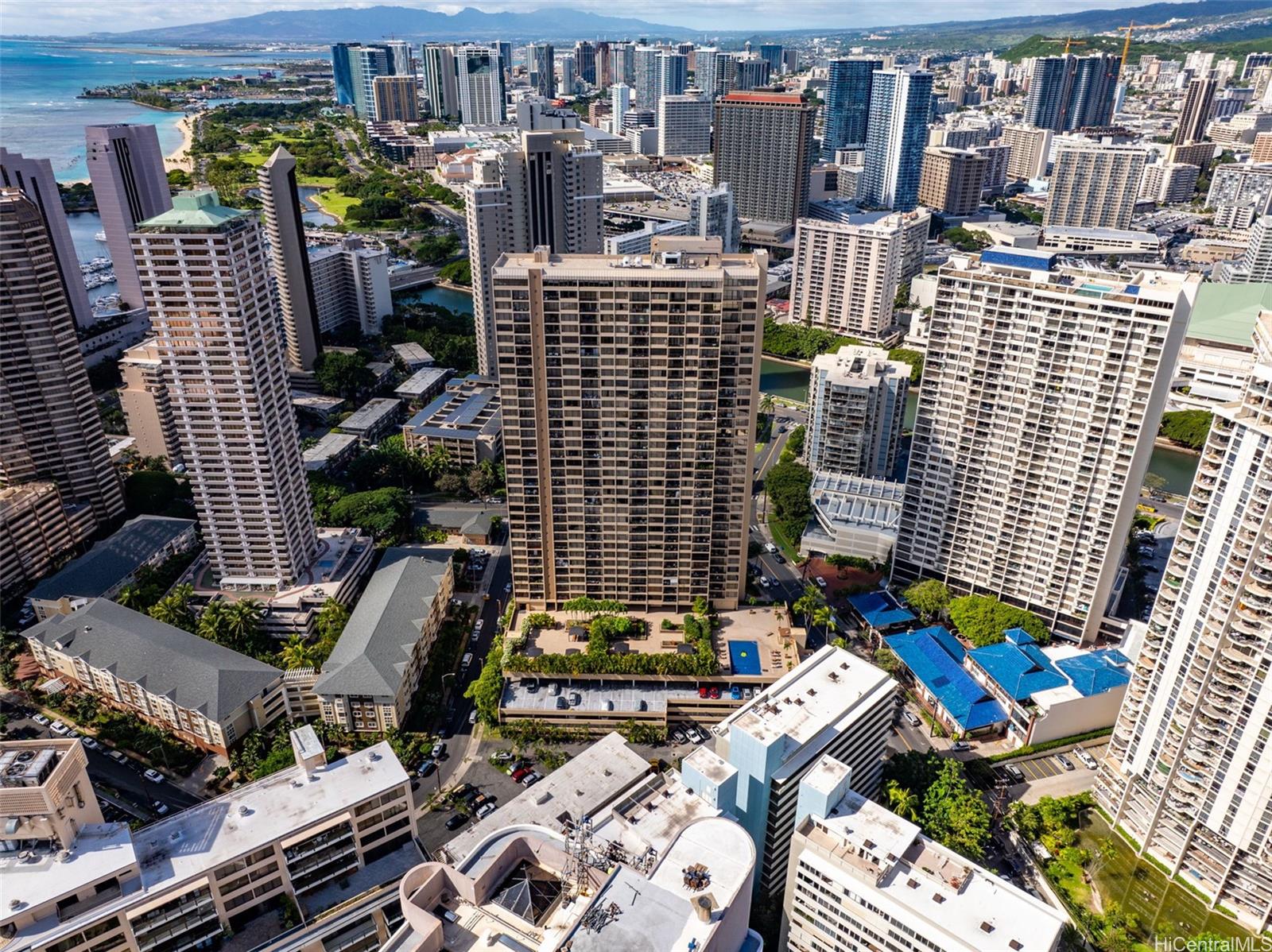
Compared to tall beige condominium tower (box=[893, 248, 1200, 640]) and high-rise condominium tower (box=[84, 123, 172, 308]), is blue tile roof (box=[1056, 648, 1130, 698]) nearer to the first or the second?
tall beige condominium tower (box=[893, 248, 1200, 640])

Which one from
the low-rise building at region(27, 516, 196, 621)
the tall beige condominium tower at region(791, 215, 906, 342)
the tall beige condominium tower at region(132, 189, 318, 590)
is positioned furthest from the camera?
the tall beige condominium tower at region(791, 215, 906, 342)

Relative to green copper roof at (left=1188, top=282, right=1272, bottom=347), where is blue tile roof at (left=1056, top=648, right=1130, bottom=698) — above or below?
below

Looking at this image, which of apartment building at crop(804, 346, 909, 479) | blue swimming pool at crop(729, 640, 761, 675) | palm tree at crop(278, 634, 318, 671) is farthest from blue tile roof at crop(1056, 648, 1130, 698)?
palm tree at crop(278, 634, 318, 671)

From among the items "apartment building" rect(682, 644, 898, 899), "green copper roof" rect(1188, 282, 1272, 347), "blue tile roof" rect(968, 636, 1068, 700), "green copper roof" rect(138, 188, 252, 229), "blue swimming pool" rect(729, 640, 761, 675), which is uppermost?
"green copper roof" rect(138, 188, 252, 229)

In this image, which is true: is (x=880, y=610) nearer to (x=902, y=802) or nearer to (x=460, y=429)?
(x=902, y=802)

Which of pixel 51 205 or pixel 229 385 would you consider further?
pixel 51 205

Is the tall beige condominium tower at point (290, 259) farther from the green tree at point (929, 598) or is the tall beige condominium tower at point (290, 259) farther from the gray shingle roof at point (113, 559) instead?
the green tree at point (929, 598)

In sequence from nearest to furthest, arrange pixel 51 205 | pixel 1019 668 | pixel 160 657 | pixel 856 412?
pixel 160 657 → pixel 1019 668 → pixel 856 412 → pixel 51 205

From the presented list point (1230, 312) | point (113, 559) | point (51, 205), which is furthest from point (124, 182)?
point (1230, 312)
